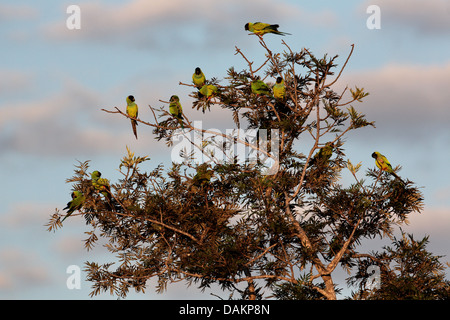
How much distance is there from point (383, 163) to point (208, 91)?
4.21 meters

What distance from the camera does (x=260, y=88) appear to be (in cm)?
1341

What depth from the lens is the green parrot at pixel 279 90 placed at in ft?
43.6

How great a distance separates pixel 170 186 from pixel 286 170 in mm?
2490

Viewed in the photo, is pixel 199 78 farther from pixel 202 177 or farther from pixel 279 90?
pixel 202 177

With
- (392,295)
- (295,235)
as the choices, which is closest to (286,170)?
(295,235)

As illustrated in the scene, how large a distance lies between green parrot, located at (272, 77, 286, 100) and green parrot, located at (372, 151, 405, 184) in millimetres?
2360

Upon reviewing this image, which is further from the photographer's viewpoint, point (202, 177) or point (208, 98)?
point (208, 98)

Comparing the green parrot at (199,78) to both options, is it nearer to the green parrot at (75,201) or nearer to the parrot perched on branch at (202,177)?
the parrot perched on branch at (202,177)

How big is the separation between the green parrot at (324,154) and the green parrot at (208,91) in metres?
2.77

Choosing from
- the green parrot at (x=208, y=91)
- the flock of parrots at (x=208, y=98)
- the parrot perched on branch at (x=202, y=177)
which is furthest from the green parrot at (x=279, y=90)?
the parrot perched on branch at (x=202, y=177)

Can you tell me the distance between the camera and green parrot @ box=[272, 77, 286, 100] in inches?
523

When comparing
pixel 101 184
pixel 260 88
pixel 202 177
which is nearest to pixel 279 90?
pixel 260 88

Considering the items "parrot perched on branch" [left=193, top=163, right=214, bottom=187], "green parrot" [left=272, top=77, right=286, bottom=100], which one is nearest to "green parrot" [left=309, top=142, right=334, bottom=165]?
"green parrot" [left=272, top=77, right=286, bottom=100]
